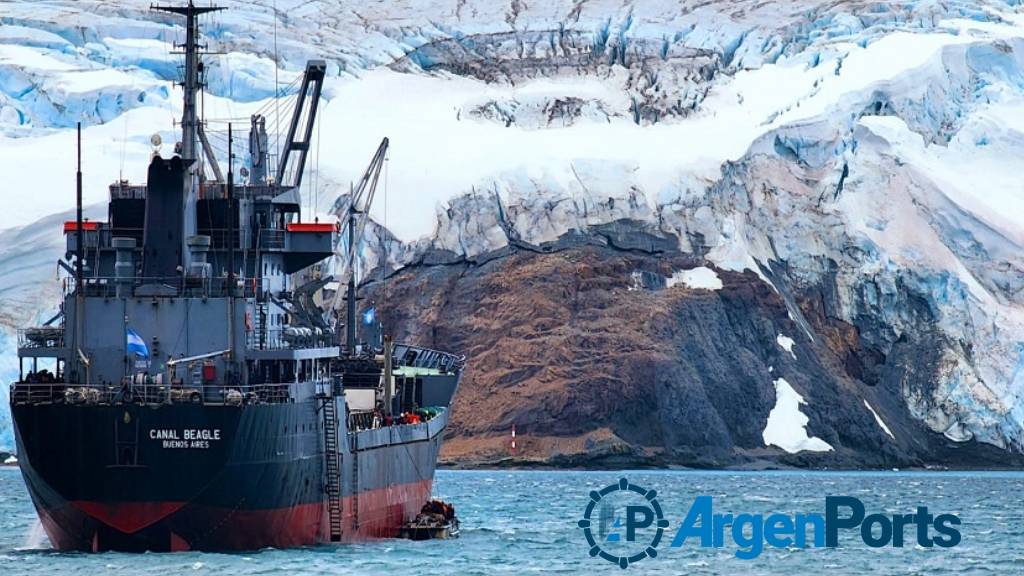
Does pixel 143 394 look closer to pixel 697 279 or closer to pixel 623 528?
pixel 623 528

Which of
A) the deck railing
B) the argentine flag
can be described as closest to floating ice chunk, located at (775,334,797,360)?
the deck railing

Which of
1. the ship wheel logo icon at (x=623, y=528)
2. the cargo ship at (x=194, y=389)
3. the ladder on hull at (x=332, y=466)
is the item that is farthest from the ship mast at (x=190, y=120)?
the ship wheel logo icon at (x=623, y=528)

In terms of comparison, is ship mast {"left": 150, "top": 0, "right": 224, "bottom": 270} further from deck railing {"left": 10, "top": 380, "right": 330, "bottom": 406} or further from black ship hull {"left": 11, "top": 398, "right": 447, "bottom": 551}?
black ship hull {"left": 11, "top": 398, "right": 447, "bottom": 551}

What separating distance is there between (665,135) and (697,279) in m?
9.15

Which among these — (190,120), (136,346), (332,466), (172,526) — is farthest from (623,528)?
(172,526)

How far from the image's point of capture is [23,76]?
12369 cm

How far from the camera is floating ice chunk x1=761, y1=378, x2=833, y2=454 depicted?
386 feet

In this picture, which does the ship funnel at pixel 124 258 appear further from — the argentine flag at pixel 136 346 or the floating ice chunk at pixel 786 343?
the floating ice chunk at pixel 786 343

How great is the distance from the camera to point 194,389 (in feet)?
188

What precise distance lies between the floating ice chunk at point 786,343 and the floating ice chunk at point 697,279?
138 inches

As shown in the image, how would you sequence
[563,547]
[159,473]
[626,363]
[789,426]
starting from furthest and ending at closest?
[626,363], [789,426], [563,547], [159,473]

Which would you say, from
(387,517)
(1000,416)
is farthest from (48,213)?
(387,517)

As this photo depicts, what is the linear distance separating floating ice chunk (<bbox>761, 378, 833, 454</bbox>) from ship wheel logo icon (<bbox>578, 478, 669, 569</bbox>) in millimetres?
30830

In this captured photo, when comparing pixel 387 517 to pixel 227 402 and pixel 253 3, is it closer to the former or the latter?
pixel 227 402
